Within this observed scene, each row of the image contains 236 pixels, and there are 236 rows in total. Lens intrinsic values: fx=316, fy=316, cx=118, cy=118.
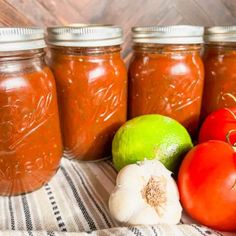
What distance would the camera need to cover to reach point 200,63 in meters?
0.73

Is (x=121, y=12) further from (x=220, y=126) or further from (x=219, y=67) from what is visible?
(x=220, y=126)

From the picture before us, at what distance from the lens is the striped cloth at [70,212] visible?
462mm

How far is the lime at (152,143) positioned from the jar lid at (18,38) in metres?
0.24

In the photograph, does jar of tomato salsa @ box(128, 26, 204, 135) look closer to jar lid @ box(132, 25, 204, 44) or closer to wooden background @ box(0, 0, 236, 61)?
jar lid @ box(132, 25, 204, 44)

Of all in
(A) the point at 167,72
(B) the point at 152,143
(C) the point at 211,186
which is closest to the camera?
(C) the point at 211,186

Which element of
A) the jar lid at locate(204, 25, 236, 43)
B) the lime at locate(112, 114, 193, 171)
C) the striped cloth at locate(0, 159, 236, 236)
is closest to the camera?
the striped cloth at locate(0, 159, 236, 236)

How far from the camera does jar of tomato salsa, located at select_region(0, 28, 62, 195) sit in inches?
20.1

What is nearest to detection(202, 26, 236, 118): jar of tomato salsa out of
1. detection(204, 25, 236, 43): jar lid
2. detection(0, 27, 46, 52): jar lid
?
detection(204, 25, 236, 43): jar lid

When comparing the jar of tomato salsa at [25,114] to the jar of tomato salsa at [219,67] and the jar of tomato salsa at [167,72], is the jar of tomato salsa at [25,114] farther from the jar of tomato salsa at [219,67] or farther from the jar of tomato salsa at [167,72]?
the jar of tomato salsa at [219,67]

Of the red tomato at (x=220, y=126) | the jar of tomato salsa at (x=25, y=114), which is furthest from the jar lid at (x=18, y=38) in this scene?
the red tomato at (x=220, y=126)

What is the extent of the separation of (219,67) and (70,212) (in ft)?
1.57

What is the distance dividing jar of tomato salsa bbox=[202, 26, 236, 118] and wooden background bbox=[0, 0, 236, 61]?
173 millimetres

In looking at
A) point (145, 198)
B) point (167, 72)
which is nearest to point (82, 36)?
point (167, 72)

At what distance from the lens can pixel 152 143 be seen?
0.59 meters
